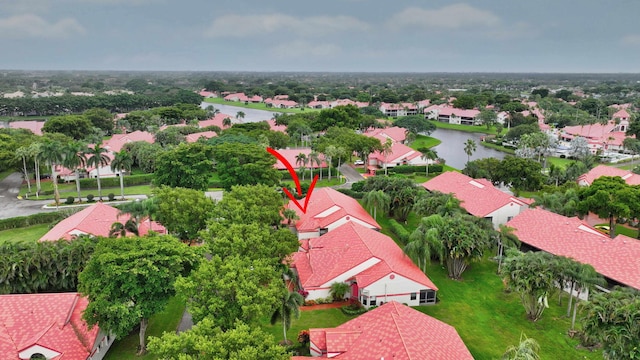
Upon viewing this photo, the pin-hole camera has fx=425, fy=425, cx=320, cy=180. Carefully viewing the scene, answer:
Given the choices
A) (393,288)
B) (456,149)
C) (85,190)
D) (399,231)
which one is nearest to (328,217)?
(399,231)

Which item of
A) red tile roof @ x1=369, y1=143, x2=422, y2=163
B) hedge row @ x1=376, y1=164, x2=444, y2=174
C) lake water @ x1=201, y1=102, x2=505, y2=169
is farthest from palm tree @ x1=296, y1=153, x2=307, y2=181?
lake water @ x1=201, y1=102, x2=505, y2=169

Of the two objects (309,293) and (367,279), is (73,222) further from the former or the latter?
(367,279)

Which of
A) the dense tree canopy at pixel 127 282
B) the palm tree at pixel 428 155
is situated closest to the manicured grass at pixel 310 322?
the dense tree canopy at pixel 127 282

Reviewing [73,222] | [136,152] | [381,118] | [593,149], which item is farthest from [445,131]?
[73,222]

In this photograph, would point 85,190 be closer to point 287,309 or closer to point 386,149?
point 386,149

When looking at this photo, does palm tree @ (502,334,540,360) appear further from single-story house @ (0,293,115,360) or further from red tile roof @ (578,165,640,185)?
red tile roof @ (578,165,640,185)

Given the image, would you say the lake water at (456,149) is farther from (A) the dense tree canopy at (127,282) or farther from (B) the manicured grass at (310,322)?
(A) the dense tree canopy at (127,282)

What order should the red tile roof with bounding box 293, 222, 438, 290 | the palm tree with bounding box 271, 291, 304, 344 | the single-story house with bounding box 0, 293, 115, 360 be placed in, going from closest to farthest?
1. the single-story house with bounding box 0, 293, 115, 360
2. the palm tree with bounding box 271, 291, 304, 344
3. the red tile roof with bounding box 293, 222, 438, 290
